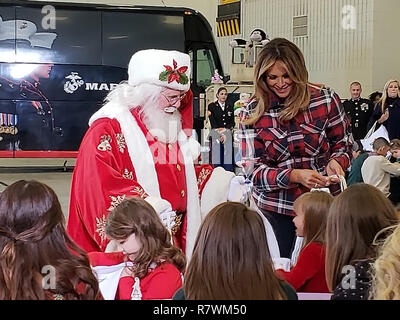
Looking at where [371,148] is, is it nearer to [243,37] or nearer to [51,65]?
[243,37]

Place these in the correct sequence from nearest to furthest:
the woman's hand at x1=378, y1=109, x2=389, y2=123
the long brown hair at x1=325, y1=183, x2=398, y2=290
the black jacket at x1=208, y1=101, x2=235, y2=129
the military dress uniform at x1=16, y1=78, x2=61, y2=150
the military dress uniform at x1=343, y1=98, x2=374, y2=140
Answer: the long brown hair at x1=325, y1=183, x2=398, y2=290 → the military dress uniform at x1=343, y1=98, x2=374, y2=140 → the woman's hand at x1=378, y1=109, x2=389, y2=123 → the black jacket at x1=208, y1=101, x2=235, y2=129 → the military dress uniform at x1=16, y1=78, x2=61, y2=150

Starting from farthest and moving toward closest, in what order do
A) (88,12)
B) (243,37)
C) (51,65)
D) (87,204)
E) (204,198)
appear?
(88,12) → (51,65) → (243,37) → (204,198) → (87,204)

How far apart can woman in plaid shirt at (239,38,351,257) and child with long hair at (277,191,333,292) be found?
1.5 inches

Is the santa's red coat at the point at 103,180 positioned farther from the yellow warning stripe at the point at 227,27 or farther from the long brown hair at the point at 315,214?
the yellow warning stripe at the point at 227,27

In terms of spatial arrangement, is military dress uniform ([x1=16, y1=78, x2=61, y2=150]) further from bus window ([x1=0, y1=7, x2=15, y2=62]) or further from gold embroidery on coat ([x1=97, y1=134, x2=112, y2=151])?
gold embroidery on coat ([x1=97, y1=134, x2=112, y2=151])

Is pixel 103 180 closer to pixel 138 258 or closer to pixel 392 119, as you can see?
pixel 138 258

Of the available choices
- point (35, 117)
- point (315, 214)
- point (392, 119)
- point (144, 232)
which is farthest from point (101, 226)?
point (35, 117)

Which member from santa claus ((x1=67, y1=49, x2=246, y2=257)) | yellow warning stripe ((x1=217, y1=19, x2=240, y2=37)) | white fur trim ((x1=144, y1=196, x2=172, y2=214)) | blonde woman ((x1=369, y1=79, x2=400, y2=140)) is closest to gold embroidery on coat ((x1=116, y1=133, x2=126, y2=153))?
santa claus ((x1=67, y1=49, x2=246, y2=257))

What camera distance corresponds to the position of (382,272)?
862mm

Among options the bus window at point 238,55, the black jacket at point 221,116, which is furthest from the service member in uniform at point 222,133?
the bus window at point 238,55

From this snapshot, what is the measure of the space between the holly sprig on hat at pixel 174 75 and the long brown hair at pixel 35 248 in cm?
54

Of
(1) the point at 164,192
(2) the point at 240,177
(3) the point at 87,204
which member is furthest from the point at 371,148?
(3) the point at 87,204

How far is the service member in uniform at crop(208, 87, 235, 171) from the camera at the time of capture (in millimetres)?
1927
